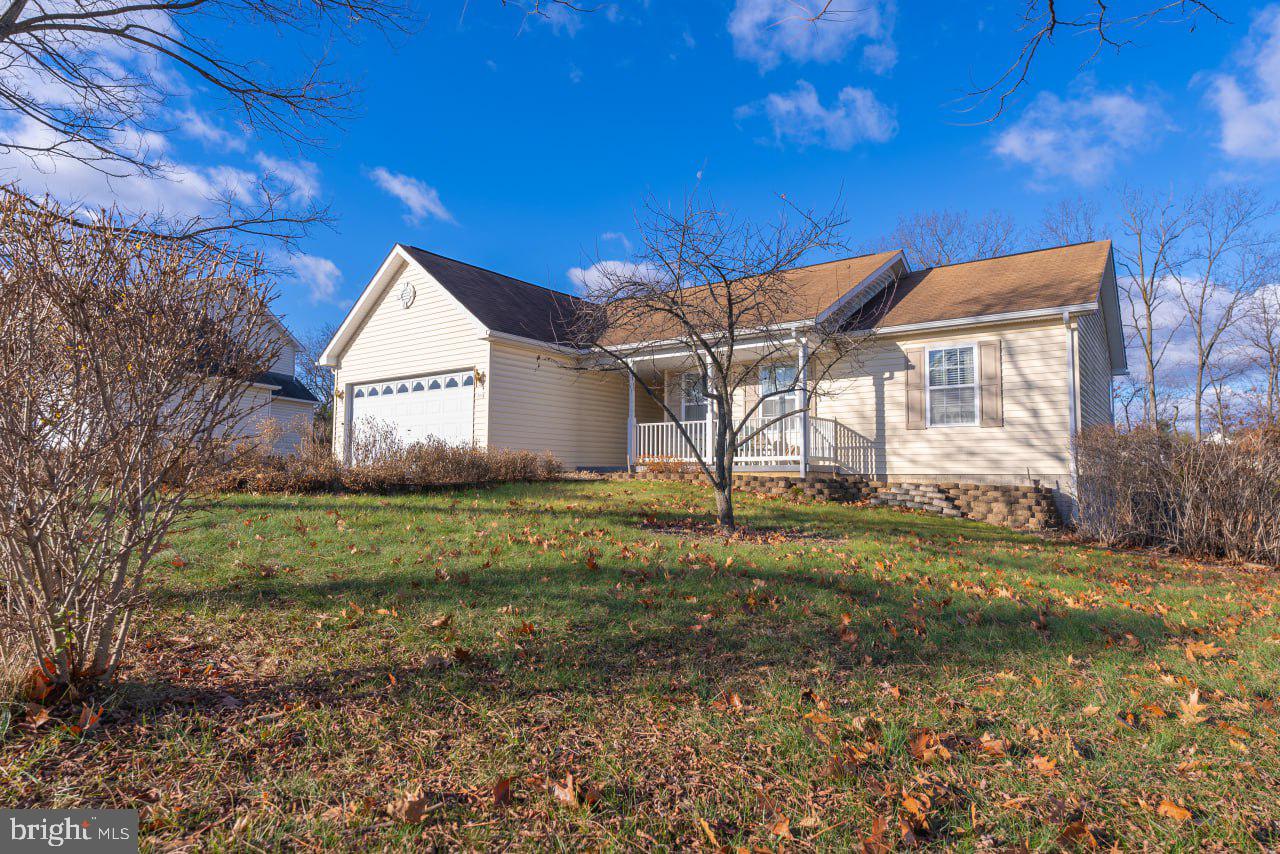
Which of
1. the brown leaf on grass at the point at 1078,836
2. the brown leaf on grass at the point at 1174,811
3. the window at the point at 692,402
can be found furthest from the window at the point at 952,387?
the brown leaf on grass at the point at 1078,836

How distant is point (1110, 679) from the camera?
377 centimetres

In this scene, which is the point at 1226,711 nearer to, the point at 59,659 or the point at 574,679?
the point at 574,679

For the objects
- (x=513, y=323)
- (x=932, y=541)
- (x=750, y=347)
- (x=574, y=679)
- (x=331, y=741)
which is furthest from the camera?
(x=513, y=323)

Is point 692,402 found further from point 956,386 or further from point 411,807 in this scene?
point 411,807

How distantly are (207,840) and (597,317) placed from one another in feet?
24.3

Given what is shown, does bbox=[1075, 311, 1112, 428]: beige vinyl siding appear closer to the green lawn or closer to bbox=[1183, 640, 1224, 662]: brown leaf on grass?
the green lawn

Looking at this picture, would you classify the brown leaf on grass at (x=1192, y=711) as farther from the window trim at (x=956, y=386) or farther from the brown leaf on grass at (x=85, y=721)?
Answer: the window trim at (x=956, y=386)

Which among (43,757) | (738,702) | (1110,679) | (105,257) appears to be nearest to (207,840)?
(43,757)

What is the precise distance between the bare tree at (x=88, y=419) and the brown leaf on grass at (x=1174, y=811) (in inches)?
165

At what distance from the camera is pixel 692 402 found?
15.9 metres

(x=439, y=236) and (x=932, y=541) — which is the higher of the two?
(x=439, y=236)

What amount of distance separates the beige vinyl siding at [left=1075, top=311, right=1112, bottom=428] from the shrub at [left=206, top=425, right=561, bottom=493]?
10276 mm
